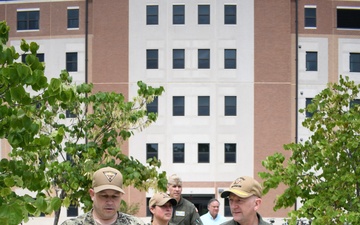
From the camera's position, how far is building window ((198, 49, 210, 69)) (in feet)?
154

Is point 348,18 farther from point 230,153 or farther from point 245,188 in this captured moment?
point 245,188

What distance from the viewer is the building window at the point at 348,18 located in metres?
48.4

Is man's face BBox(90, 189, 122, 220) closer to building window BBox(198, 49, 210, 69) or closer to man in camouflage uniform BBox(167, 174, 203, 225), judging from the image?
man in camouflage uniform BBox(167, 174, 203, 225)

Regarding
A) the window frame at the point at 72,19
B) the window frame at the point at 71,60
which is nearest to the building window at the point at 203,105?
the window frame at the point at 71,60

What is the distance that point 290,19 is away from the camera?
4772cm

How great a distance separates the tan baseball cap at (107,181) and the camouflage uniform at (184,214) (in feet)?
14.6

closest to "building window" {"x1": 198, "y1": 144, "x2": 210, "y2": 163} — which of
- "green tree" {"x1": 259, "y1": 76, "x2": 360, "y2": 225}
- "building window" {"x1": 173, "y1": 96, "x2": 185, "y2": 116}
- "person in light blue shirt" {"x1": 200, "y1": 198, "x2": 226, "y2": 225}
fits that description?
"building window" {"x1": 173, "y1": 96, "x2": 185, "y2": 116}

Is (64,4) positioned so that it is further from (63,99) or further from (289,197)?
(63,99)

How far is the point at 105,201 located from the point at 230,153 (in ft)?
135

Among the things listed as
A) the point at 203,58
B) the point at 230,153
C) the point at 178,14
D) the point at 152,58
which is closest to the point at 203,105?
the point at 203,58

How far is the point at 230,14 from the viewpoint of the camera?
4753cm

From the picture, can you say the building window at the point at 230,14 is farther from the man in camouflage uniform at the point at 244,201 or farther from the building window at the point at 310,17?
the man in camouflage uniform at the point at 244,201

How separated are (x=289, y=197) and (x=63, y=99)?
9.34 metres

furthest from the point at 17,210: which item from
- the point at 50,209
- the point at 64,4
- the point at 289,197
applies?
the point at 64,4
